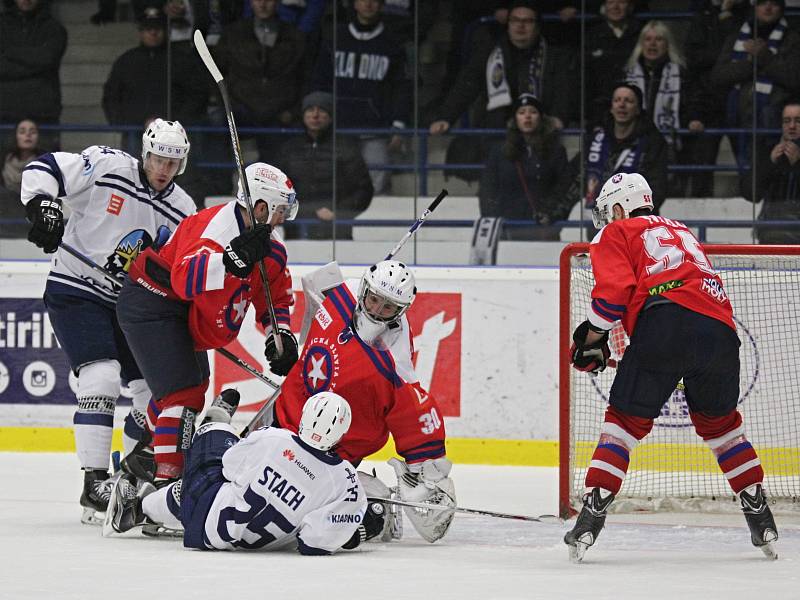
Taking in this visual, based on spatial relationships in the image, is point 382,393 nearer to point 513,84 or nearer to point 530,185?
point 530,185

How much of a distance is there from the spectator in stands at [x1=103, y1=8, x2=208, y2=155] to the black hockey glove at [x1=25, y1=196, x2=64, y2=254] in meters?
2.62

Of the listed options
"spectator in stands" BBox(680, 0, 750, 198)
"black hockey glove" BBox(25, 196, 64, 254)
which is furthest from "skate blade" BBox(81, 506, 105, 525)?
"spectator in stands" BBox(680, 0, 750, 198)

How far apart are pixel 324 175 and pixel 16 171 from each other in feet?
4.90

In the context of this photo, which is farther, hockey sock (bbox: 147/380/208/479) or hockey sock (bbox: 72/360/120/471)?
hockey sock (bbox: 72/360/120/471)

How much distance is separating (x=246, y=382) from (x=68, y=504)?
1493mm

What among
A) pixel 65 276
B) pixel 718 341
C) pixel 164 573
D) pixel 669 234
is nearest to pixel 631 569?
pixel 718 341

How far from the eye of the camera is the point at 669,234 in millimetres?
4250

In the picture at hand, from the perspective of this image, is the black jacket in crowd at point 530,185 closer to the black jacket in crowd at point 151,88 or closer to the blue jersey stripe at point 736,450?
the black jacket in crowd at point 151,88

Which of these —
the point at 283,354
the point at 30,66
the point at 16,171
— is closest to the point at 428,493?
the point at 283,354

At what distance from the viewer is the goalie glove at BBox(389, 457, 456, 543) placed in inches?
176

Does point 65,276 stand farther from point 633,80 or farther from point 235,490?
point 633,80

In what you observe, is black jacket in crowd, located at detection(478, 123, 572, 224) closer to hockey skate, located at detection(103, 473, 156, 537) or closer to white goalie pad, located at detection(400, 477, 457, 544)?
white goalie pad, located at detection(400, 477, 457, 544)

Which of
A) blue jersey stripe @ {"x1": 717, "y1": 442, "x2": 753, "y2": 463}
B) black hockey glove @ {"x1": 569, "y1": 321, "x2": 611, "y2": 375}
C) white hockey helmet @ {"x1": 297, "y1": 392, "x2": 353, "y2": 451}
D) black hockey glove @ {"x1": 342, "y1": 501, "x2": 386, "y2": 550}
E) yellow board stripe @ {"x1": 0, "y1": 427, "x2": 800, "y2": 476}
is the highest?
black hockey glove @ {"x1": 569, "y1": 321, "x2": 611, "y2": 375}

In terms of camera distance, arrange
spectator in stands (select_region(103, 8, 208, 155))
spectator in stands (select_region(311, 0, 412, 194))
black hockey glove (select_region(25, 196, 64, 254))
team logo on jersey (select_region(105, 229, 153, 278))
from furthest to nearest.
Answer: spectator in stands (select_region(103, 8, 208, 155)) < spectator in stands (select_region(311, 0, 412, 194)) < team logo on jersey (select_region(105, 229, 153, 278)) < black hockey glove (select_region(25, 196, 64, 254))
